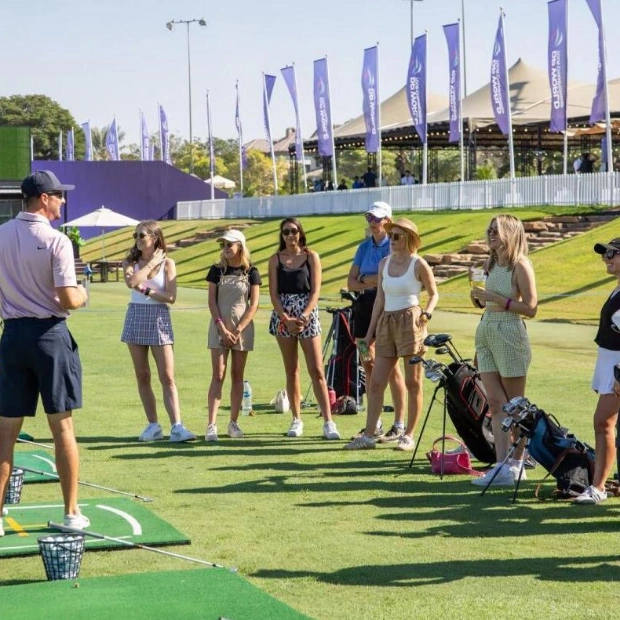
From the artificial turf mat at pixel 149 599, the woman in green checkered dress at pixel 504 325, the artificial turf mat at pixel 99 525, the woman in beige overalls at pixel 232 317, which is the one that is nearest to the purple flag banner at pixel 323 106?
the woman in beige overalls at pixel 232 317

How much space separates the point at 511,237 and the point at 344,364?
13.8 ft

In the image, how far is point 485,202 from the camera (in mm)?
41938

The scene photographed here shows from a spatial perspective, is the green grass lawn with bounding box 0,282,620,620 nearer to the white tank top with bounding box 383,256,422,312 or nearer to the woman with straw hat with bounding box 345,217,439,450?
the woman with straw hat with bounding box 345,217,439,450

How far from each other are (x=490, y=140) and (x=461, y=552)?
57.7 meters

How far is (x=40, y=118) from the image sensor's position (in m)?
144

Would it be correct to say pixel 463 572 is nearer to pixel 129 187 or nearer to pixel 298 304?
pixel 298 304

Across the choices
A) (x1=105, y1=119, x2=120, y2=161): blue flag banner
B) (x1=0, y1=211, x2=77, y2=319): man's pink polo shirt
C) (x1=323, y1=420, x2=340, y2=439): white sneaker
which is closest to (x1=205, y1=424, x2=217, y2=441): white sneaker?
(x1=323, y1=420, x2=340, y2=439): white sneaker

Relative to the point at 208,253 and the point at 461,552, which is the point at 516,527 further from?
the point at 208,253

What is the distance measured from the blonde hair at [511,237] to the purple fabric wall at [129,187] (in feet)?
215

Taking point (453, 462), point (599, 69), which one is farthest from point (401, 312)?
point (599, 69)

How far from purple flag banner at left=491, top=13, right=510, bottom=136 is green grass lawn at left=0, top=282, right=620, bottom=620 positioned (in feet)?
91.9

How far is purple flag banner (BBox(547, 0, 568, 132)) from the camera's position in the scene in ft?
119

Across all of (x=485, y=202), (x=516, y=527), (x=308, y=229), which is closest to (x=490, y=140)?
(x=308, y=229)

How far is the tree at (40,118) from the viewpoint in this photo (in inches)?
5571
